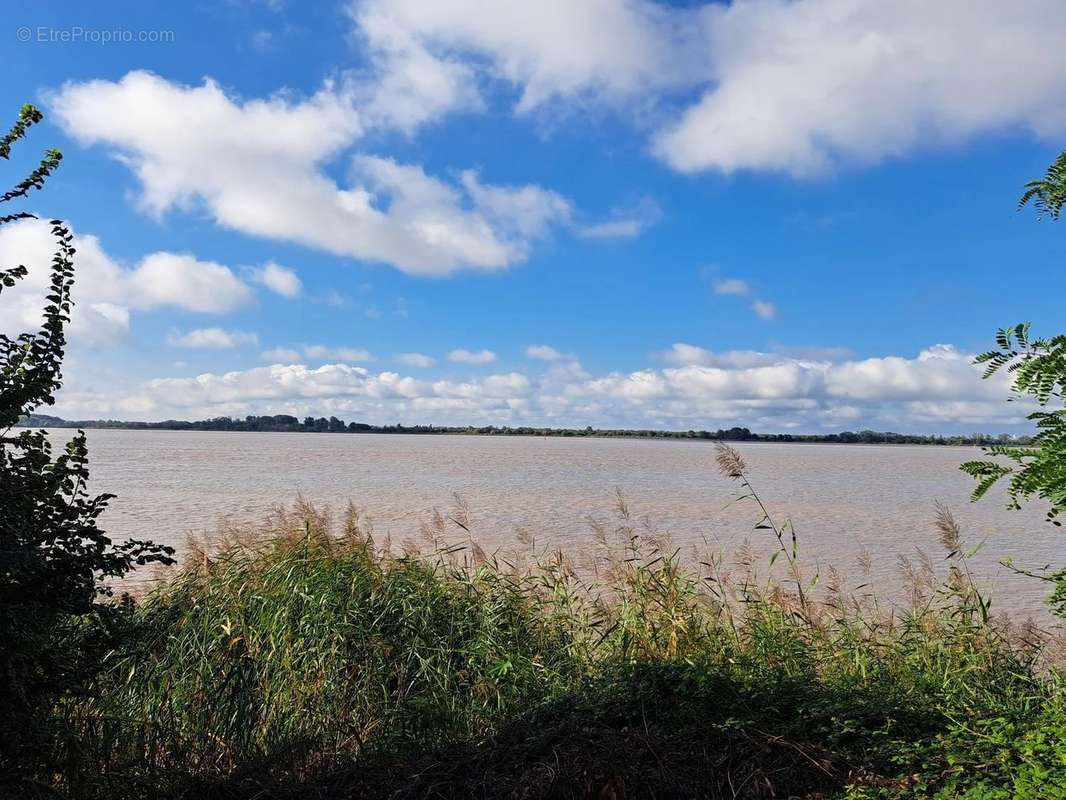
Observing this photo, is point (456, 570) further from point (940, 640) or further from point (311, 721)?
point (940, 640)

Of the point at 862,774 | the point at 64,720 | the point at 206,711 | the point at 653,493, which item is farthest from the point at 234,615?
the point at 653,493

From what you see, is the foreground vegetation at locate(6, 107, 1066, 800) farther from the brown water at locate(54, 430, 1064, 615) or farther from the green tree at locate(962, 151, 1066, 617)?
the brown water at locate(54, 430, 1064, 615)

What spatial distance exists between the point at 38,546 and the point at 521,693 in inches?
135

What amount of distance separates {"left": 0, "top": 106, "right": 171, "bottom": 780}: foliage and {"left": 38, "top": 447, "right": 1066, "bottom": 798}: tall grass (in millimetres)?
305

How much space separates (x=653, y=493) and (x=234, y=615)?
86.5ft

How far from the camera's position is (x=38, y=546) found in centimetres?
423

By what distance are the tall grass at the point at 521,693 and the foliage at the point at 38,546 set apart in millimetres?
305

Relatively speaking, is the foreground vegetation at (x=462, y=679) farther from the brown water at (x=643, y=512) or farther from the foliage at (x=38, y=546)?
the brown water at (x=643, y=512)

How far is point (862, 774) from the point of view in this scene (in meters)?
3.76

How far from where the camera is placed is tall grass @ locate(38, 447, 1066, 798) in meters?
3.81

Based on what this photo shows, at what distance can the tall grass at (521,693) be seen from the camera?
150 inches

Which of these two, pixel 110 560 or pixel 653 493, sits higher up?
pixel 110 560

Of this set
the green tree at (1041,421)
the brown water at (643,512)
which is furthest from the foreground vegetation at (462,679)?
the brown water at (643,512)

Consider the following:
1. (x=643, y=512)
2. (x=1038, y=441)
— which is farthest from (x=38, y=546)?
(x=643, y=512)
